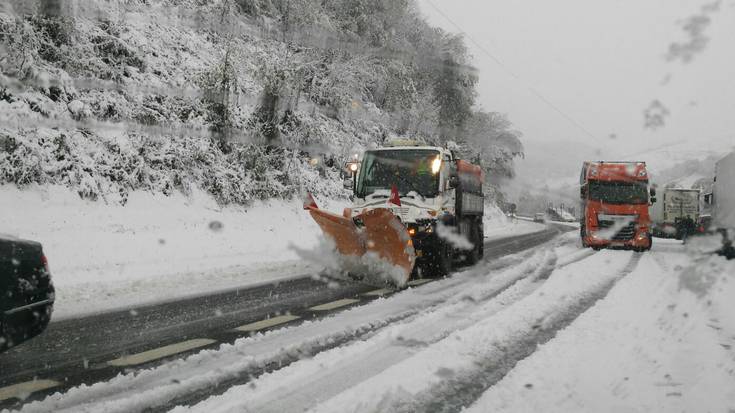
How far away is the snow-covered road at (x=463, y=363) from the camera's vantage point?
367cm

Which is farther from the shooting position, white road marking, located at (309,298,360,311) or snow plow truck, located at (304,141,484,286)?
snow plow truck, located at (304,141,484,286)

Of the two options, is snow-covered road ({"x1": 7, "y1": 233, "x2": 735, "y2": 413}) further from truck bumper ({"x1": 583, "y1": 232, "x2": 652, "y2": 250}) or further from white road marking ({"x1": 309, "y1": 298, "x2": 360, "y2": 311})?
truck bumper ({"x1": 583, "y1": 232, "x2": 652, "y2": 250})

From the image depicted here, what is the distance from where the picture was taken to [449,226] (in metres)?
11.3

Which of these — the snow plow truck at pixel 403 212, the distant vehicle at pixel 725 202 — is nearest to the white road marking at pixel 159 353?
the snow plow truck at pixel 403 212

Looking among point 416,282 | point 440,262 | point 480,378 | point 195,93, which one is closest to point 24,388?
point 480,378

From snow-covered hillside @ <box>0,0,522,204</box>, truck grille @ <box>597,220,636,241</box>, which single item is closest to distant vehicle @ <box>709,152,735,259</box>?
truck grille @ <box>597,220,636,241</box>

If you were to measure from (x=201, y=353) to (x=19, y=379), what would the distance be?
54.0 inches

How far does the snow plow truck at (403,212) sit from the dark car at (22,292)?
528 centimetres

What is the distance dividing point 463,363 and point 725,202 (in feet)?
51.0

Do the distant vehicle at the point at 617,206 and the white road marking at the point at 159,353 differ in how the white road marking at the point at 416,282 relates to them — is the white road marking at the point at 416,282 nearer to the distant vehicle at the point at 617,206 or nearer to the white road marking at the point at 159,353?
the white road marking at the point at 159,353

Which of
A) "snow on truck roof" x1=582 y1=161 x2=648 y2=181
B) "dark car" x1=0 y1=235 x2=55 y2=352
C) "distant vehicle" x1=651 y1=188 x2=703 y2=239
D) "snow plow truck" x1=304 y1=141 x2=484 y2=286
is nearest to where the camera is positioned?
"dark car" x1=0 y1=235 x2=55 y2=352

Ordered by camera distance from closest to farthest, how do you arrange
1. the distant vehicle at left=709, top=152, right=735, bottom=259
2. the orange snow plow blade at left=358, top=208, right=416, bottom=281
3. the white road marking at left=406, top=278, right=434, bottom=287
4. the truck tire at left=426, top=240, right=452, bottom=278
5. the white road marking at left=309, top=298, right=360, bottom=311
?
1. the white road marking at left=309, top=298, right=360, bottom=311
2. the orange snow plow blade at left=358, top=208, right=416, bottom=281
3. the white road marking at left=406, top=278, right=434, bottom=287
4. the truck tire at left=426, top=240, right=452, bottom=278
5. the distant vehicle at left=709, top=152, right=735, bottom=259

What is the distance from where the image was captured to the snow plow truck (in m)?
9.57

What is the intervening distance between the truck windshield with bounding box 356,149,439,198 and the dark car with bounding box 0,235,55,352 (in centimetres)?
734
